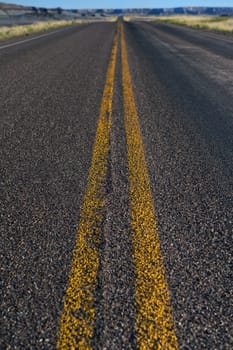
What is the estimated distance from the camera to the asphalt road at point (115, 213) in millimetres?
1341

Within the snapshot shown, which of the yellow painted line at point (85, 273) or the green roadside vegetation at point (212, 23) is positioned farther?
the green roadside vegetation at point (212, 23)

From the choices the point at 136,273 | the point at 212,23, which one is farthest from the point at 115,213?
the point at 212,23

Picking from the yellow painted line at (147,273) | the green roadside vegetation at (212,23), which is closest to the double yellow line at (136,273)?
the yellow painted line at (147,273)

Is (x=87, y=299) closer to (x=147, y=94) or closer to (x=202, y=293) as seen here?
(x=202, y=293)

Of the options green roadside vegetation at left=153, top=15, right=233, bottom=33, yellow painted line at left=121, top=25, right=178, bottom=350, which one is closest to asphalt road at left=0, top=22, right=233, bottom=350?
yellow painted line at left=121, top=25, right=178, bottom=350

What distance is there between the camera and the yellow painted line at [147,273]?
1255 millimetres

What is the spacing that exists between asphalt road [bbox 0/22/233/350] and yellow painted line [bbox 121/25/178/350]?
0.02 metres

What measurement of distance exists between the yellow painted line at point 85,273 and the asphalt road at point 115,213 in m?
0.03

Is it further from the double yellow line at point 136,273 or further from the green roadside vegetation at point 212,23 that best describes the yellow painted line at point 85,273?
the green roadside vegetation at point 212,23

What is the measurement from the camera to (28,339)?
1.26 metres

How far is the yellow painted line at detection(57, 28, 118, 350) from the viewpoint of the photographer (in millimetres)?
1260

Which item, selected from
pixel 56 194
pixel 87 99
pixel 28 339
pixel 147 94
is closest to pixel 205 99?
pixel 147 94

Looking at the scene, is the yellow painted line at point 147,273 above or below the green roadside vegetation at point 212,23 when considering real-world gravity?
below

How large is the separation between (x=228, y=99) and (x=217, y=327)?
430cm
